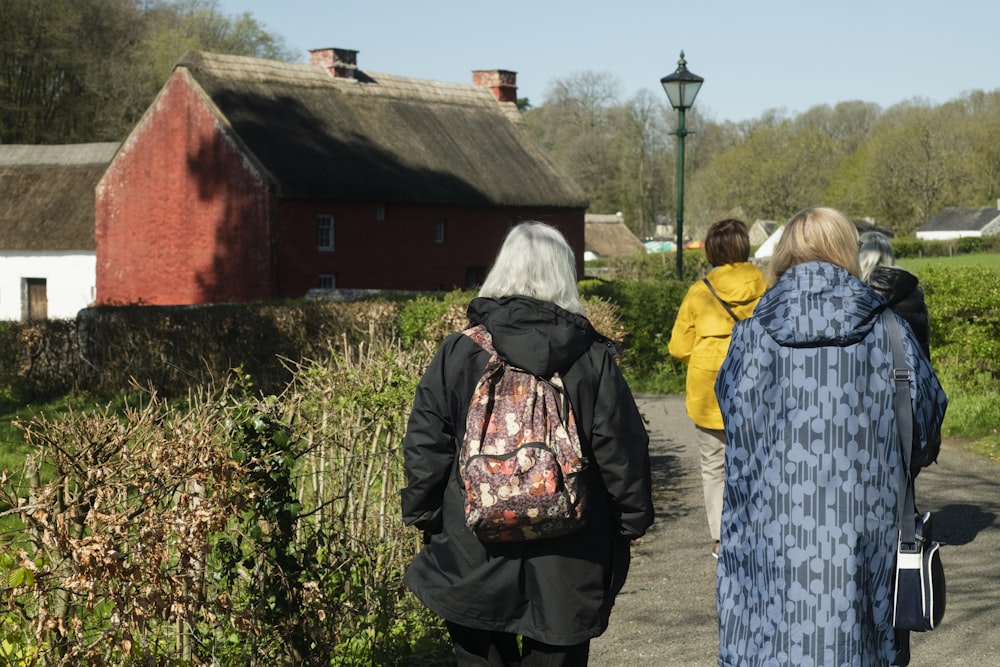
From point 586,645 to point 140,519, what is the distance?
4.90 ft

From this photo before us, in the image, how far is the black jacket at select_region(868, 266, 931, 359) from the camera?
21.4 feet

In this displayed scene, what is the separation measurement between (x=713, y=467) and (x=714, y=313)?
1.00 meters

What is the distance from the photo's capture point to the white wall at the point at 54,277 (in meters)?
40.1

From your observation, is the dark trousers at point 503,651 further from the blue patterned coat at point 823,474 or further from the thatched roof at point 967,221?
the thatched roof at point 967,221

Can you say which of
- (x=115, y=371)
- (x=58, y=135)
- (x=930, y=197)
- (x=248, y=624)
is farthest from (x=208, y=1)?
(x=248, y=624)

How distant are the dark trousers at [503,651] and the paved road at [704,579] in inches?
78.7

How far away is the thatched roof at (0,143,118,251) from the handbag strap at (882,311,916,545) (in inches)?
1549

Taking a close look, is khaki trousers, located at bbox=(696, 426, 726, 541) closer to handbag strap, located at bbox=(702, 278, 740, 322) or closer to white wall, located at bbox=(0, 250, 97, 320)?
handbag strap, located at bbox=(702, 278, 740, 322)

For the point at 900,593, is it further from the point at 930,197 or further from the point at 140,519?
the point at 930,197

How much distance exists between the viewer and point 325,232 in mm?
34531

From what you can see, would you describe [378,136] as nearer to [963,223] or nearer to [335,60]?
[335,60]

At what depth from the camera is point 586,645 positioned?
155 inches

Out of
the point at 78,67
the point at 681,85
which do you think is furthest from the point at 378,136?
the point at 78,67

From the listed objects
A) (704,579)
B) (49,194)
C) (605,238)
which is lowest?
(704,579)
